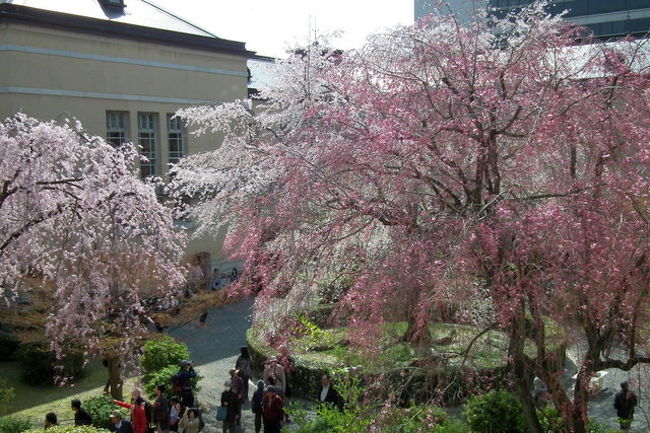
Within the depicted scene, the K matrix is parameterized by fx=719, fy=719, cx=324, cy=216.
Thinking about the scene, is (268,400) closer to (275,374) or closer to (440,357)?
(275,374)

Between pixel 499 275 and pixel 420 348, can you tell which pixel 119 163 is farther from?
pixel 499 275

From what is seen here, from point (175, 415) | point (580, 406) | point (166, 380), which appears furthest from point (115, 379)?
point (580, 406)

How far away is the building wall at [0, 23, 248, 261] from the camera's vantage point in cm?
2105

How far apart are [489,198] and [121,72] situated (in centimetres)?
1935

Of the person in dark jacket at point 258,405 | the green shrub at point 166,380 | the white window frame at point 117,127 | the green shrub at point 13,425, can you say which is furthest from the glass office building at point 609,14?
the green shrub at point 13,425

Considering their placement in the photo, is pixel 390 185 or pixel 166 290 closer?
pixel 390 185

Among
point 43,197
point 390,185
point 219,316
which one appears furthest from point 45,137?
point 219,316

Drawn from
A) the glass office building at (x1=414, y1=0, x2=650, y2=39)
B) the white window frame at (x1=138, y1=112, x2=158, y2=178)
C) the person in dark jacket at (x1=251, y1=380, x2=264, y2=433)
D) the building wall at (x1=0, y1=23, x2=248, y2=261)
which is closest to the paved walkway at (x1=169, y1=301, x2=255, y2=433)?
the person in dark jacket at (x1=251, y1=380, x2=264, y2=433)

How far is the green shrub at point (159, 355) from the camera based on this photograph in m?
14.2

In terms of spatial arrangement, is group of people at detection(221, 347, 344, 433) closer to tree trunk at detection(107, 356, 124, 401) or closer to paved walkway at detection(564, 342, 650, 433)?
tree trunk at detection(107, 356, 124, 401)

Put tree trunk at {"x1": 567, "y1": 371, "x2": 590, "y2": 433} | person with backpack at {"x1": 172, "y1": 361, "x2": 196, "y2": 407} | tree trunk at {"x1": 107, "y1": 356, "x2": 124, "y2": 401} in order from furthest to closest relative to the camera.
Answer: tree trunk at {"x1": 107, "y1": 356, "x2": 124, "y2": 401}, person with backpack at {"x1": 172, "y1": 361, "x2": 196, "y2": 407}, tree trunk at {"x1": 567, "y1": 371, "x2": 590, "y2": 433}

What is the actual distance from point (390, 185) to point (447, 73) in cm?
134

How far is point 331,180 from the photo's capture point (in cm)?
792

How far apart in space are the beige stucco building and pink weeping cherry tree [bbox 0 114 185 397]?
697 cm
